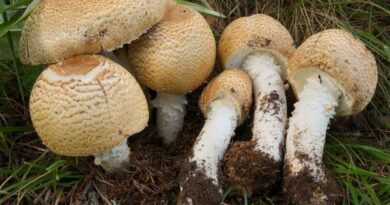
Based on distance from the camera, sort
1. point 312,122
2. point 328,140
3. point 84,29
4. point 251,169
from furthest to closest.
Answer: point 328,140
point 312,122
point 251,169
point 84,29

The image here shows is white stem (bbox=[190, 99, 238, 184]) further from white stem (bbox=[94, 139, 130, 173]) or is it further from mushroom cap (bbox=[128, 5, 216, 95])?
white stem (bbox=[94, 139, 130, 173])

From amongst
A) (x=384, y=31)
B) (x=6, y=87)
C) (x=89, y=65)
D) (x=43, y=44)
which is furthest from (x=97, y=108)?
(x=384, y=31)

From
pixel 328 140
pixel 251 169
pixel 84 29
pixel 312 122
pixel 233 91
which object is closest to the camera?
pixel 84 29

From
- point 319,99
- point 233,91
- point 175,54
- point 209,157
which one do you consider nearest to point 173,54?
point 175,54

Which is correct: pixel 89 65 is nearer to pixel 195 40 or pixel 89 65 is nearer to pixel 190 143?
pixel 195 40

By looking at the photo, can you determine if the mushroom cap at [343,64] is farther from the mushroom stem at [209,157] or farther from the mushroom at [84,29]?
the mushroom at [84,29]

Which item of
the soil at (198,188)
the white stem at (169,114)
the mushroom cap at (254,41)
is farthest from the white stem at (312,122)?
the white stem at (169,114)

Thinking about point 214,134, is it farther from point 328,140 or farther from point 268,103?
point 328,140

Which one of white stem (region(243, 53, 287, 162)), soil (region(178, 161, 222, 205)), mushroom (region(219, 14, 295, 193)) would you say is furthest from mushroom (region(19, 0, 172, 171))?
white stem (region(243, 53, 287, 162))
